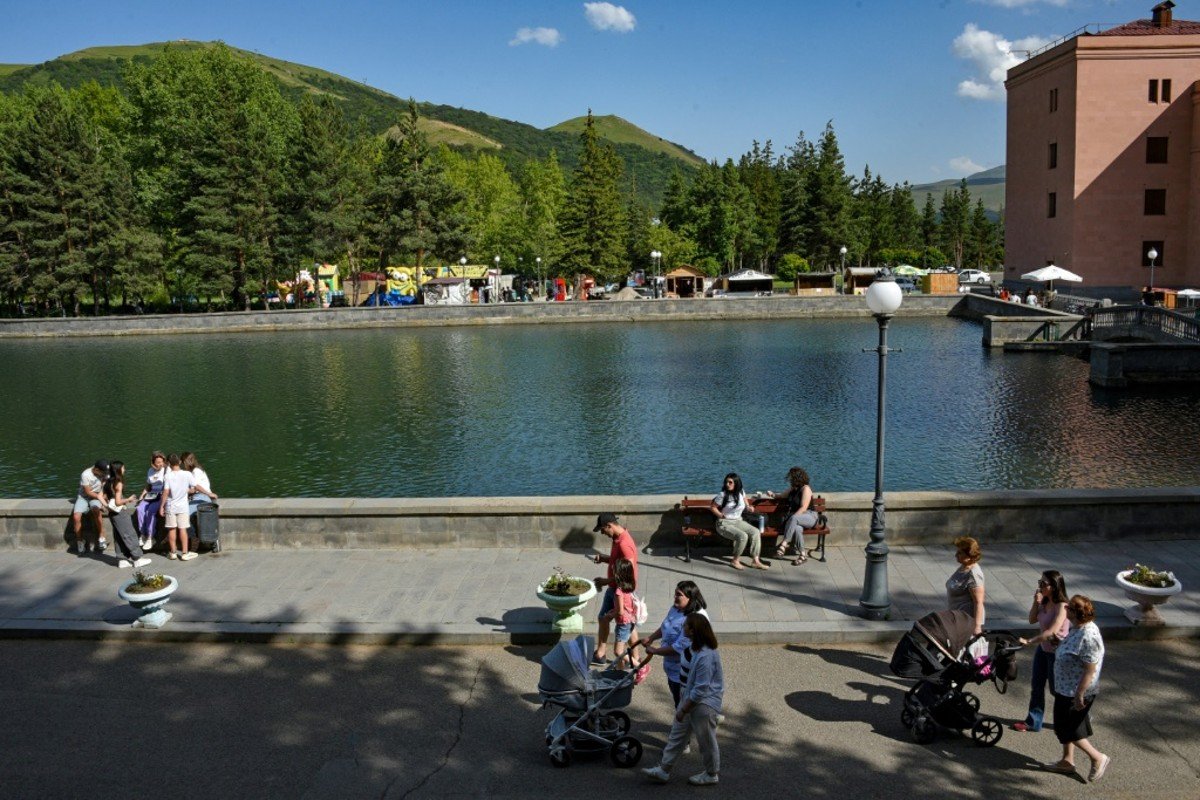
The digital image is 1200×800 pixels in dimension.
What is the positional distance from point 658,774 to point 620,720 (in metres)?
0.62

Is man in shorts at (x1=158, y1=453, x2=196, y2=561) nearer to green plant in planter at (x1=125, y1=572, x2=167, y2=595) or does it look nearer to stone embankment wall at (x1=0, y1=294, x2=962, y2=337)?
green plant in planter at (x1=125, y1=572, x2=167, y2=595)

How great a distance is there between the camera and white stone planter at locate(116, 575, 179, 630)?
997 centimetres

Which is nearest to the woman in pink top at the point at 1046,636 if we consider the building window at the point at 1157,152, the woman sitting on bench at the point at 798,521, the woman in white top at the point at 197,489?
the woman sitting on bench at the point at 798,521

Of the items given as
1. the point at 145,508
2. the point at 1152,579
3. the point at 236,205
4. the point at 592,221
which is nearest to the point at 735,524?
the point at 1152,579

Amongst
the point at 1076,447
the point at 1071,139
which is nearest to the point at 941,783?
the point at 1076,447

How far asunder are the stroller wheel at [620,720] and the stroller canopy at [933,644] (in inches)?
91.6

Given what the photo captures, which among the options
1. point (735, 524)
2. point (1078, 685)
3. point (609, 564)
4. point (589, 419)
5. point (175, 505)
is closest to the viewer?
point (1078, 685)

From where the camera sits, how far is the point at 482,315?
192 feet

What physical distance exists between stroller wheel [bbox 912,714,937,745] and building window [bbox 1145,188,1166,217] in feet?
182

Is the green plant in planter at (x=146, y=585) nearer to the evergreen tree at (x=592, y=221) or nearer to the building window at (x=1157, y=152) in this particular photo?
the building window at (x=1157, y=152)

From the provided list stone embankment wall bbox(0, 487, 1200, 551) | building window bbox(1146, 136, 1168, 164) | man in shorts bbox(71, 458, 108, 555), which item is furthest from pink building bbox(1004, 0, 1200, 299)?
man in shorts bbox(71, 458, 108, 555)

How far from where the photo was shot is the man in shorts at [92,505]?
12.8 metres

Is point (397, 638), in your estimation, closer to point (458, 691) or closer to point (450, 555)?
point (458, 691)

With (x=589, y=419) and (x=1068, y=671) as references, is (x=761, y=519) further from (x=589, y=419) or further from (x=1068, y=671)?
(x=589, y=419)
